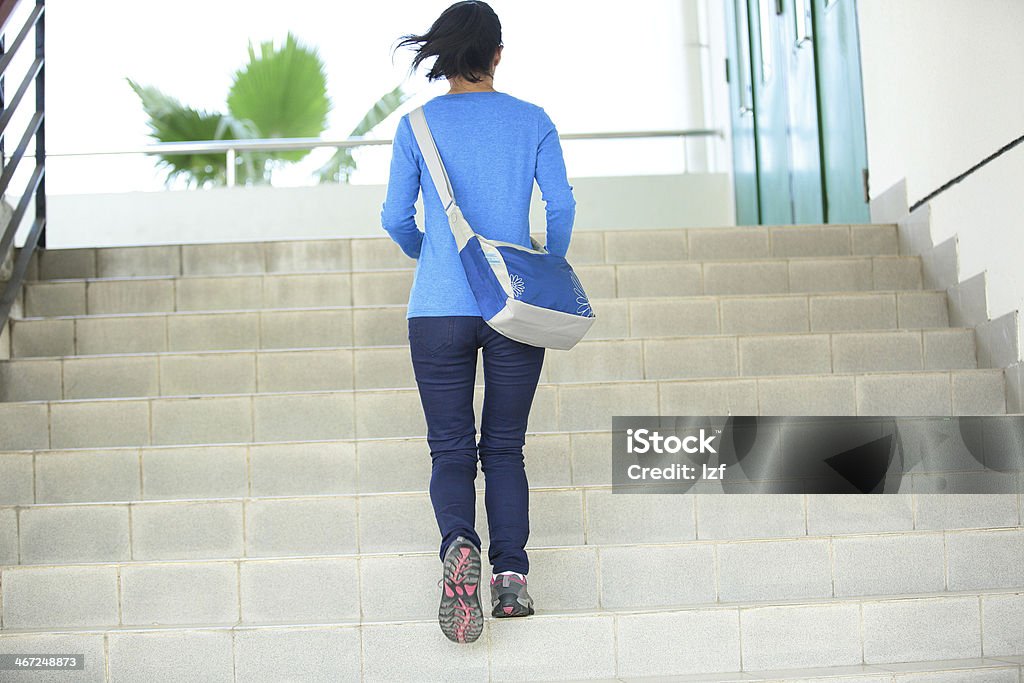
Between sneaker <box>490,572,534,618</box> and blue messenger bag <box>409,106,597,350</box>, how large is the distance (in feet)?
1.70

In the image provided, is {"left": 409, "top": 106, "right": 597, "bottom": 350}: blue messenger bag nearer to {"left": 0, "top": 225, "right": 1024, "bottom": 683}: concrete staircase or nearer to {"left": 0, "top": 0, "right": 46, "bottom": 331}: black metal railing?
{"left": 0, "top": 225, "right": 1024, "bottom": 683}: concrete staircase

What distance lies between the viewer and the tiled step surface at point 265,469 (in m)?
3.28

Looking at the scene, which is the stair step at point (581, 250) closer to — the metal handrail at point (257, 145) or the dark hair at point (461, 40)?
the metal handrail at point (257, 145)

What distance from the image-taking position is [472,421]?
2.53 metres

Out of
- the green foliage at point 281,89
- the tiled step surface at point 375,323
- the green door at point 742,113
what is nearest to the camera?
the tiled step surface at point 375,323

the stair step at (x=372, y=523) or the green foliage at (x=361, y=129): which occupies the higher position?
the green foliage at (x=361, y=129)

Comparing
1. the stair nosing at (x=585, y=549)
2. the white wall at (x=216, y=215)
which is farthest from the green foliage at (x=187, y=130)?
the stair nosing at (x=585, y=549)

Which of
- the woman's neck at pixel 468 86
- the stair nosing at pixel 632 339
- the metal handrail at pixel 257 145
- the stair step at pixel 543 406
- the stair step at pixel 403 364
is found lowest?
the stair step at pixel 543 406

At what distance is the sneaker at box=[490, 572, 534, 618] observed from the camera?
2.47m

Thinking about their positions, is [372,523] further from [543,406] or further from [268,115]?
[268,115]

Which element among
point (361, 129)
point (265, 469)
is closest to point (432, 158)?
point (265, 469)

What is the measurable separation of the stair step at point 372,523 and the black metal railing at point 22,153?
3.83 feet

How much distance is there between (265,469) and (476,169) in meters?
1.29

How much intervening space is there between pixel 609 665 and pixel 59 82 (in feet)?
24.8
